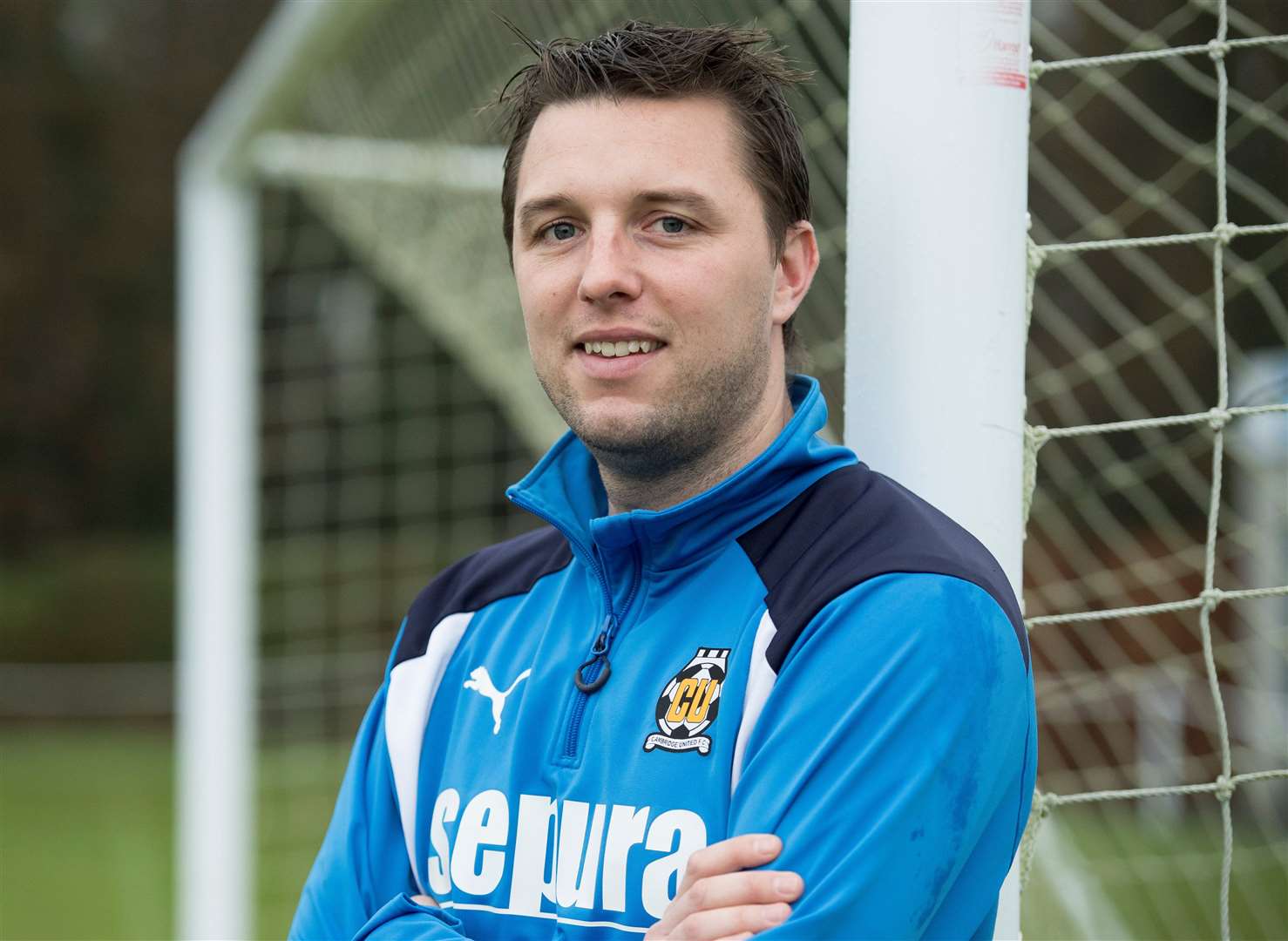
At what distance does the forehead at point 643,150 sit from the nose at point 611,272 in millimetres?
56

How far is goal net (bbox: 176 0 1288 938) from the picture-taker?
10.2ft

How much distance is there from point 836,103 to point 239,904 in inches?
109

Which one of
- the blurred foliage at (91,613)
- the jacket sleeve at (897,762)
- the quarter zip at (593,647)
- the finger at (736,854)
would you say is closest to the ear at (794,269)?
the quarter zip at (593,647)

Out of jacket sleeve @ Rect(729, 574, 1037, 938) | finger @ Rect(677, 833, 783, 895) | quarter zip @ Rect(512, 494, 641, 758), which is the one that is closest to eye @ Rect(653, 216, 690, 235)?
quarter zip @ Rect(512, 494, 641, 758)

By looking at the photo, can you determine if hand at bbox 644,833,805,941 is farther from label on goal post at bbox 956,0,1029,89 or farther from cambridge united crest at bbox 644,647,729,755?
label on goal post at bbox 956,0,1029,89

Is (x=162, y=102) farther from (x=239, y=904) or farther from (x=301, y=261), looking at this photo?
(x=239, y=904)

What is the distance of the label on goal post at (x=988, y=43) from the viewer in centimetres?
163

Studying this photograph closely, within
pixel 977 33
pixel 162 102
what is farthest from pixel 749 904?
pixel 162 102

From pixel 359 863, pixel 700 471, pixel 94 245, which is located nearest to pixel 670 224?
pixel 700 471

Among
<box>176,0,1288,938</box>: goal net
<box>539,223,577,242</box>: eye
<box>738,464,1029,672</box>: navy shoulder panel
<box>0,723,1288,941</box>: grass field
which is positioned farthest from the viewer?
<box>0,723,1288,941</box>: grass field

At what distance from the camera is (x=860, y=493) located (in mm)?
1476

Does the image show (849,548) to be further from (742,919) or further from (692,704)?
(742,919)

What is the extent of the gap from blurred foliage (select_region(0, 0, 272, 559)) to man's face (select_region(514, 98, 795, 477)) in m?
16.0

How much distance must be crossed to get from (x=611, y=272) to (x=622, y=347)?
0.08 meters
